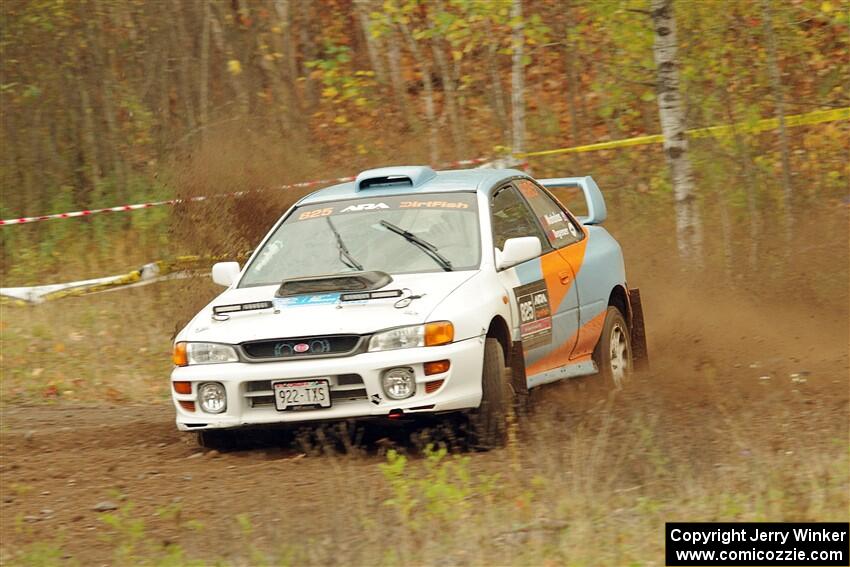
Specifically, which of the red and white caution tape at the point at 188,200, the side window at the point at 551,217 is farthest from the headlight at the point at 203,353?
the red and white caution tape at the point at 188,200

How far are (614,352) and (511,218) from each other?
1.46 m

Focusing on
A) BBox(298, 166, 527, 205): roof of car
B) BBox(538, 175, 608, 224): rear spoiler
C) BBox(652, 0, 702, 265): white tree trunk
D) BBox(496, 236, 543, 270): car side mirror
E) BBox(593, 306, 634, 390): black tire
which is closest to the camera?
BBox(496, 236, 543, 270): car side mirror

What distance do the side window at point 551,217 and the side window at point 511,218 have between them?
10 cm

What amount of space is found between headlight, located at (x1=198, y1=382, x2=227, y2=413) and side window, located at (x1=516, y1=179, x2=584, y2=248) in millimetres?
2621

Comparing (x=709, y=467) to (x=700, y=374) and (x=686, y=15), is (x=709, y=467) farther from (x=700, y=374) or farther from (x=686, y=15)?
(x=686, y=15)

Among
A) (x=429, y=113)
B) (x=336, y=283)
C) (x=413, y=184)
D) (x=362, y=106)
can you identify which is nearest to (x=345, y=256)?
(x=336, y=283)

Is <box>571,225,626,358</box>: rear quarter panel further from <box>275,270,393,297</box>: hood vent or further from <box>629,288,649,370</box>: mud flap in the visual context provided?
<box>275,270,393,297</box>: hood vent

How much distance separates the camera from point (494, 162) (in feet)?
53.5

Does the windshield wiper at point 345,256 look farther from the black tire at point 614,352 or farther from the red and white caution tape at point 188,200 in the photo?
the red and white caution tape at point 188,200

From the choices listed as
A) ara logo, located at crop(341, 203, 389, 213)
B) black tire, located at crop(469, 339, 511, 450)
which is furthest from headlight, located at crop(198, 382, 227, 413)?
ara logo, located at crop(341, 203, 389, 213)

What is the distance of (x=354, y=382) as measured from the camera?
729cm

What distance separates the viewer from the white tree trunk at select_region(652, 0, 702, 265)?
12945 mm

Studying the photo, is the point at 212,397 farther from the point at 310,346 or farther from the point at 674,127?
the point at 674,127

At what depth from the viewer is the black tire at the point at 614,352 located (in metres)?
9.38
